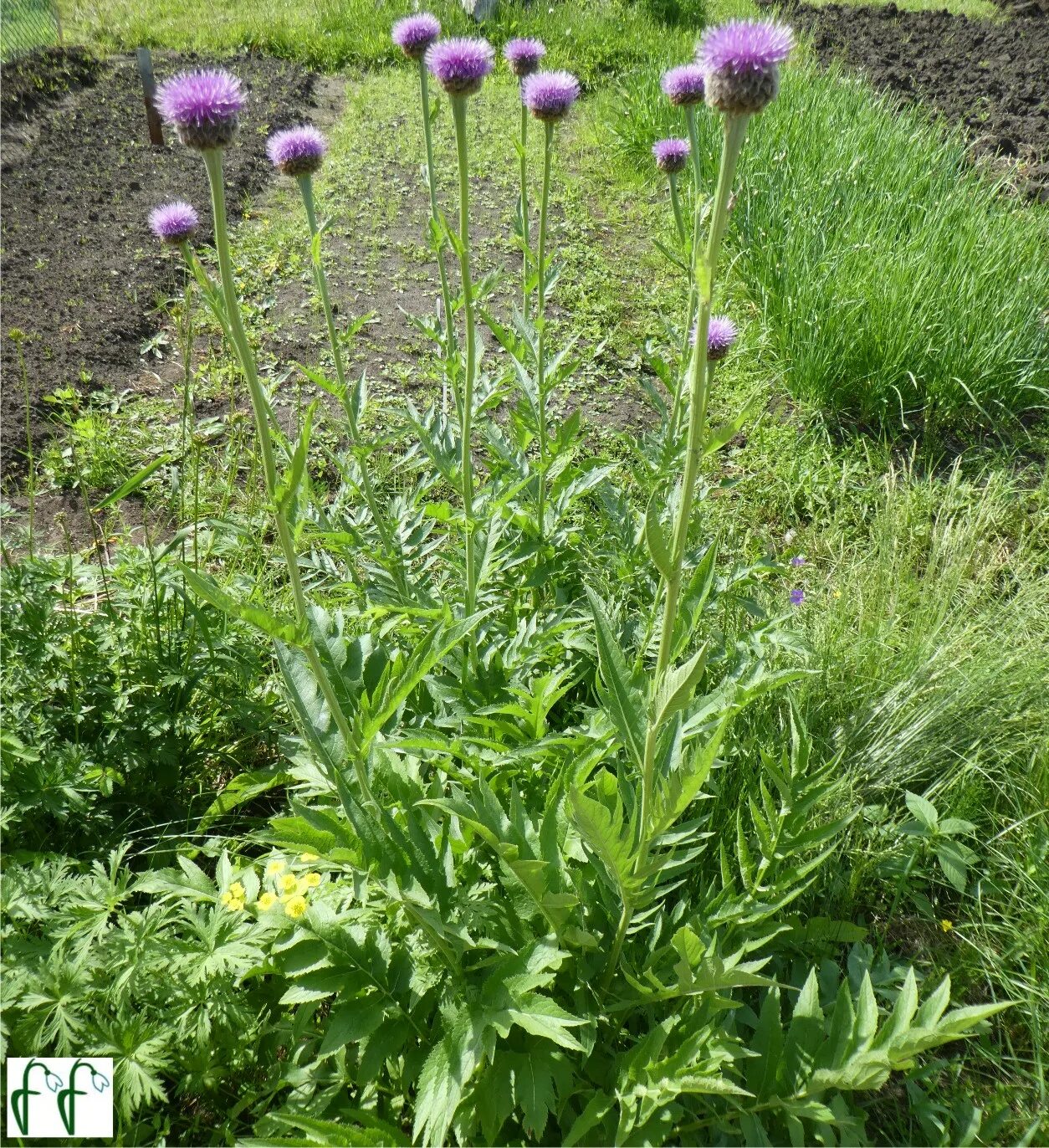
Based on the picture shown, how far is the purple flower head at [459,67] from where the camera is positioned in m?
1.44

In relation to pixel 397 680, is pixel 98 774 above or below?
below

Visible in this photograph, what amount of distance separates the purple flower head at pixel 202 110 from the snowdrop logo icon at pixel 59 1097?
1.28 metres

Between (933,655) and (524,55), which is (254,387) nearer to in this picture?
(524,55)

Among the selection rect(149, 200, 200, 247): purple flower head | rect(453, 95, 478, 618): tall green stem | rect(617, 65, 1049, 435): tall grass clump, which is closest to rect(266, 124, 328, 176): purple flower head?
rect(149, 200, 200, 247): purple flower head

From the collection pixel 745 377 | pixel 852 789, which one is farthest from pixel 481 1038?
pixel 745 377

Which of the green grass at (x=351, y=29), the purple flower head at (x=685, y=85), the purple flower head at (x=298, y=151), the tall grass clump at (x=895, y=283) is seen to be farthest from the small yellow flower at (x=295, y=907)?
the green grass at (x=351, y=29)

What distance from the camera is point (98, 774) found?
166 centimetres

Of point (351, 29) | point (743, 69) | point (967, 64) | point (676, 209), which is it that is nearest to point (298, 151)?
point (676, 209)

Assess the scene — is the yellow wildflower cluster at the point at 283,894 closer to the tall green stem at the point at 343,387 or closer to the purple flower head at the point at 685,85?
the tall green stem at the point at 343,387

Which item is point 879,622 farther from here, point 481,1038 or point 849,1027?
point 481,1038

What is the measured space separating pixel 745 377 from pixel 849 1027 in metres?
2.92

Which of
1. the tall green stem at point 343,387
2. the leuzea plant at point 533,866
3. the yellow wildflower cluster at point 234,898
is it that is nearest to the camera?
the leuzea plant at point 533,866

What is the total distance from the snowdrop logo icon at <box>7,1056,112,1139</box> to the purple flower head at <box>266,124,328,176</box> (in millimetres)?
1668

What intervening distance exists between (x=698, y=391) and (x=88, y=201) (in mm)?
5148
